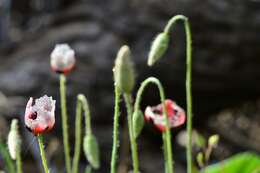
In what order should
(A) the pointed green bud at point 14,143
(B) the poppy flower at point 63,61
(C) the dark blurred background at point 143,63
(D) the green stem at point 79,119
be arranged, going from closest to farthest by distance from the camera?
1. (A) the pointed green bud at point 14,143
2. (D) the green stem at point 79,119
3. (B) the poppy flower at point 63,61
4. (C) the dark blurred background at point 143,63

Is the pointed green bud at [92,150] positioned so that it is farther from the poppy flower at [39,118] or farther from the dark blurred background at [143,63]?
the dark blurred background at [143,63]

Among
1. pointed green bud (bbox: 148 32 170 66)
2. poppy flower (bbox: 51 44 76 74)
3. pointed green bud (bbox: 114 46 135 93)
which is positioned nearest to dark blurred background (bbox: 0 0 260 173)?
poppy flower (bbox: 51 44 76 74)

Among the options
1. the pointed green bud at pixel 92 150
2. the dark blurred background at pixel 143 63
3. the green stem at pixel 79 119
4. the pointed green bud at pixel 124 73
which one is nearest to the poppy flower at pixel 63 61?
the green stem at pixel 79 119

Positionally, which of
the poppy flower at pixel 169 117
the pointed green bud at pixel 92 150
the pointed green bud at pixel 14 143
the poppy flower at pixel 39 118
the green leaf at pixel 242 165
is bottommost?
the green leaf at pixel 242 165

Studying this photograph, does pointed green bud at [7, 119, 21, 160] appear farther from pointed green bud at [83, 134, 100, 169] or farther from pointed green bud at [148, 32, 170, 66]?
pointed green bud at [148, 32, 170, 66]

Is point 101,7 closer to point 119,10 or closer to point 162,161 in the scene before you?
point 119,10

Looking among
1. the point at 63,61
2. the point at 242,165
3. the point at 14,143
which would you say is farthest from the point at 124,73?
the point at 242,165

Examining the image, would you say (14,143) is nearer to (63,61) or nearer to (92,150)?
(92,150)
